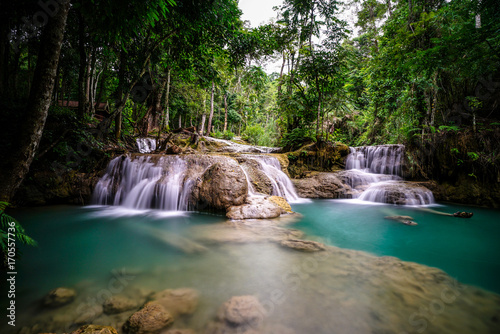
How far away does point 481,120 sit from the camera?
7434 mm

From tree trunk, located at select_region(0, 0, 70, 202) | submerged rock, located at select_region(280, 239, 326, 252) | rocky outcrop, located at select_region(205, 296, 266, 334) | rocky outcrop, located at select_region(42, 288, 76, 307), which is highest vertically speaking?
tree trunk, located at select_region(0, 0, 70, 202)

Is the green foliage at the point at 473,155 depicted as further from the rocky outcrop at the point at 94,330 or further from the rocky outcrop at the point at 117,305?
the rocky outcrop at the point at 94,330

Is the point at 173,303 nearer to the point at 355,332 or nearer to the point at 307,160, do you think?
the point at 355,332

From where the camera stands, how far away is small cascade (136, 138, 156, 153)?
10180 mm

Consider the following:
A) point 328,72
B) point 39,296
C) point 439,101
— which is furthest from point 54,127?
point 439,101

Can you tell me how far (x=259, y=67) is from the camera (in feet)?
24.2

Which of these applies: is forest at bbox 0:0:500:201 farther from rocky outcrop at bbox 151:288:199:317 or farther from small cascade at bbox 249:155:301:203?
small cascade at bbox 249:155:301:203

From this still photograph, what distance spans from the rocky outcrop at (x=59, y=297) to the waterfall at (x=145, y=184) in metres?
3.67

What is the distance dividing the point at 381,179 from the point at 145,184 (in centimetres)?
981

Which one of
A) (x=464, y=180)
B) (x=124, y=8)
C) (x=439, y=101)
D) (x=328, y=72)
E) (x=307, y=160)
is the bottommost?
(x=464, y=180)

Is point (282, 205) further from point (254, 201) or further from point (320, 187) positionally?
point (320, 187)

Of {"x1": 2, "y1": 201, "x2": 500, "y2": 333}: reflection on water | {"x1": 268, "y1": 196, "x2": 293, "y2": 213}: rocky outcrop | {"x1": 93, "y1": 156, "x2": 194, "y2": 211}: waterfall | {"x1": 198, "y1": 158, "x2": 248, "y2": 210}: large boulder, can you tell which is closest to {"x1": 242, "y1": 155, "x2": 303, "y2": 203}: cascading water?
{"x1": 268, "y1": 196, "x2": 293, "y2": 213}: rocky outcrop

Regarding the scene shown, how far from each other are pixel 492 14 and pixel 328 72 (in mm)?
6220

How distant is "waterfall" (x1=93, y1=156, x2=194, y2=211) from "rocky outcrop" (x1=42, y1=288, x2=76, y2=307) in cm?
367
